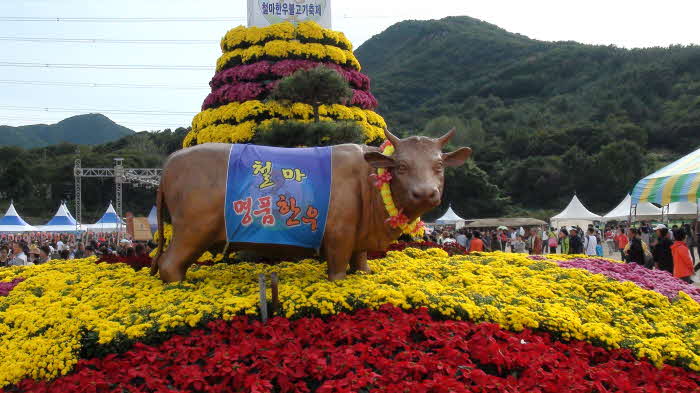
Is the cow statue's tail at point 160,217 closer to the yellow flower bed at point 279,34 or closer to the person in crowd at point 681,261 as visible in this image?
the yellow flower bed at point 279,34

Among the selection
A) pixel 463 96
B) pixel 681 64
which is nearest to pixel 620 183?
pixel 681 64

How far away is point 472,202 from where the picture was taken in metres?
50.6

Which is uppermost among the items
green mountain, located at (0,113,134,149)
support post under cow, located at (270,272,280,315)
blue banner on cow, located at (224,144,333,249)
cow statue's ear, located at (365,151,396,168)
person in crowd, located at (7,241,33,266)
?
green mountain, located at (0,113,134,149)

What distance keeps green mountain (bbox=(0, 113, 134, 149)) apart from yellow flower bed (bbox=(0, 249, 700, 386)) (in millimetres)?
155436

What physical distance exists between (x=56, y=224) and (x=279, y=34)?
25394mm

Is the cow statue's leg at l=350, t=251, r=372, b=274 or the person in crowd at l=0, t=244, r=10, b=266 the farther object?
the person in crowd at l=0, t=244, r=10, b=266

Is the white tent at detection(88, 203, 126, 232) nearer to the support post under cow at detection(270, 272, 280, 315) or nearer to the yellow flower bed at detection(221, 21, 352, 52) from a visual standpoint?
the yellow flower bed at detection(221, 21, 352, 52)

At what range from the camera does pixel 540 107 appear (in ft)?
265

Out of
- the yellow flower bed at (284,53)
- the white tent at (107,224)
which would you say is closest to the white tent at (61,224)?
the white tent at (107,224)

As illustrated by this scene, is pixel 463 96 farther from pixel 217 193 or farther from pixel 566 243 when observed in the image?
pixel 217 193

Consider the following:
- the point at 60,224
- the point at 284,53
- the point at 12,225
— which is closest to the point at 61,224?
the point at 60,224

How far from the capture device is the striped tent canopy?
25.1 feet

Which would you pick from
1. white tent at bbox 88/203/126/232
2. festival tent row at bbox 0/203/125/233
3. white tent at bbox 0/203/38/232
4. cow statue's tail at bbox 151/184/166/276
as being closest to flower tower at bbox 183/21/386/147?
cow statue's tail at bbox 151/184/166/276

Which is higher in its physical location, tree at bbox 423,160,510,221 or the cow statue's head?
the cow statue's head
